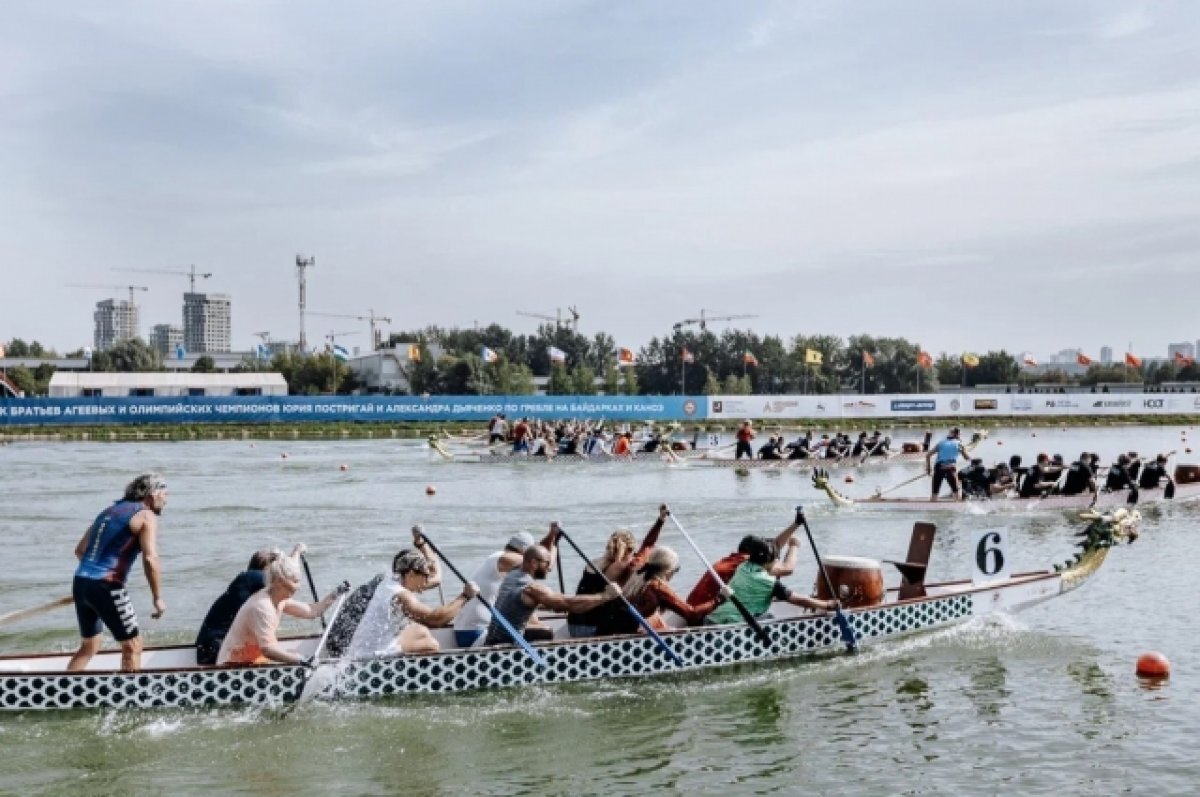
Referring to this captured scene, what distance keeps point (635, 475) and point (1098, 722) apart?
28307 millimetres

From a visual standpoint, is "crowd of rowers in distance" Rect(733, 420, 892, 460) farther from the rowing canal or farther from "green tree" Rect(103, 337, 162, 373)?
"green tree" Rect(103, 337, 162, 373)

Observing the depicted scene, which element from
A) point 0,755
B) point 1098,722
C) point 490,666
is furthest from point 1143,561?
point 0,755

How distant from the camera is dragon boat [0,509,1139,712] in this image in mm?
10586

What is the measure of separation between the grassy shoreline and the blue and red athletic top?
53.2m

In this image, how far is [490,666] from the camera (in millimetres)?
11578

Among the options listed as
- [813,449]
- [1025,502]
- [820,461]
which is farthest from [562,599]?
[813,449]

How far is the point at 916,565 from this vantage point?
14.5 metres

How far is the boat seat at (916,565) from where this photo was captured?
46.7 feet

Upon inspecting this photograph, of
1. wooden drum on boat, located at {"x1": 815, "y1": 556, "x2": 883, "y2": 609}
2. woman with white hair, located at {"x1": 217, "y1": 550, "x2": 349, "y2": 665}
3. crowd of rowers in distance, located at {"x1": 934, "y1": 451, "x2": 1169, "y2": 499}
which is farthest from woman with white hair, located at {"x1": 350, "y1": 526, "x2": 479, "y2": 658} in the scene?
crowd of rowers in distance, located at {"x1": 934, "y1": 451, "x2": 1169, "y2": 499}

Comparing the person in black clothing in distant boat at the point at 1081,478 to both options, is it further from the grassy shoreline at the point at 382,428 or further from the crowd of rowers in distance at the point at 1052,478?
the grassy shoreline at the point at 382,428

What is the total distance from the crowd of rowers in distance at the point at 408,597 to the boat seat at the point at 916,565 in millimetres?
1562

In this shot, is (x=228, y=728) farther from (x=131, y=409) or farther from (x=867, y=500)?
(x=131, y=409)

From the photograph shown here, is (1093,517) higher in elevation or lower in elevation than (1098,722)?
higher

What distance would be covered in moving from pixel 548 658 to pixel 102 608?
412 centimetres
